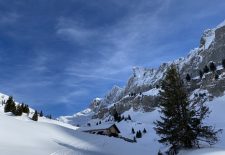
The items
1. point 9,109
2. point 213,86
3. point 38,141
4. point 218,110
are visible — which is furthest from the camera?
point 213,86

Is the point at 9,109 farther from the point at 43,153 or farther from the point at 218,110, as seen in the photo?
the point at 43,153

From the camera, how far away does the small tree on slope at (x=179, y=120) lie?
35.5m

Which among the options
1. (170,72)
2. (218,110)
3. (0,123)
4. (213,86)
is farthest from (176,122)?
(213,86)

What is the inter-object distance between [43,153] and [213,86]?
567ft

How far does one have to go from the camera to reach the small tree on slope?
116 feet

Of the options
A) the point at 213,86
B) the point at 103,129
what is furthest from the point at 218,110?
the point at 103,129

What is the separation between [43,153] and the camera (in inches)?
1096

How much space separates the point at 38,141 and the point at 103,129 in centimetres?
6620

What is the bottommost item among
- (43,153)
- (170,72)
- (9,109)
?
(43,153)

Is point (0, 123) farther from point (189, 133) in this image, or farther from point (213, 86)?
point (213, 86)

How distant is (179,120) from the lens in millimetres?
36000

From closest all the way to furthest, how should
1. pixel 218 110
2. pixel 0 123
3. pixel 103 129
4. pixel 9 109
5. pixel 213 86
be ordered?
pixel 0 123 < pixel 103 129 < pixel 9 109 < pixel 218 110 < pixel 213 86

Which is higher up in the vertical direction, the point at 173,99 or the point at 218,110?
the point at 218,110

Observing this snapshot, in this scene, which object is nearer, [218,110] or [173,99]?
[173,99]
